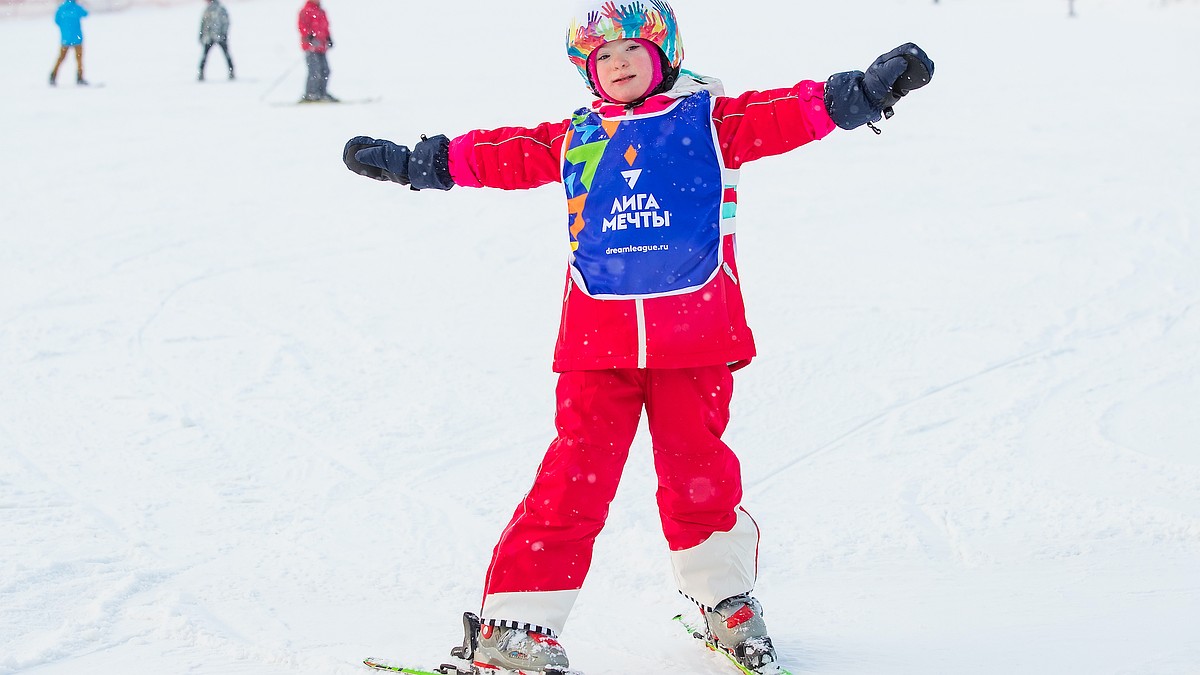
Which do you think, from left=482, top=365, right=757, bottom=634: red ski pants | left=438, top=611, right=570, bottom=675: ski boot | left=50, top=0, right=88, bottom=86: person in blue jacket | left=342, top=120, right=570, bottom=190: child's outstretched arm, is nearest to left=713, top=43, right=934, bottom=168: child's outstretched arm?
left=342, top=120, right=570, bottom=190: child's outstretched arm

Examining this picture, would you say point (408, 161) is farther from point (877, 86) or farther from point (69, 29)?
point (69, 29)

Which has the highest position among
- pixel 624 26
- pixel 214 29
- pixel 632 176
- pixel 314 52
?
pixel 214 29

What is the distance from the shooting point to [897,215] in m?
7.48

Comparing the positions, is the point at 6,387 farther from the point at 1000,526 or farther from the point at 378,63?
the point at 378,63

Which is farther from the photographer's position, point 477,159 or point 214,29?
point 214,29

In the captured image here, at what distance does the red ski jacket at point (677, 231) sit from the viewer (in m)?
2.45

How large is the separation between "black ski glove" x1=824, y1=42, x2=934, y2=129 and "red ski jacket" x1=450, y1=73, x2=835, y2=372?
0.04 meters

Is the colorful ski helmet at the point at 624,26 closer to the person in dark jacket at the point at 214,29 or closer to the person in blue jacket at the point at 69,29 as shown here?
the person in dark jacket at the point at 214,29

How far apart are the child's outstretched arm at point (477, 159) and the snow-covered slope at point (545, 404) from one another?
1112mm

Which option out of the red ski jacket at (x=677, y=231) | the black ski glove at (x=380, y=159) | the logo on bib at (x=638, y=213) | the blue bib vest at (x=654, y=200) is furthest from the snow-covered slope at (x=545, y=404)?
the black ski glove at (x=380, y=159)

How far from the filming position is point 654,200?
97.1 inches

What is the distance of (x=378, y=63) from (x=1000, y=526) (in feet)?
51.4

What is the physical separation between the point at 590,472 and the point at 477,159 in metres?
0.77

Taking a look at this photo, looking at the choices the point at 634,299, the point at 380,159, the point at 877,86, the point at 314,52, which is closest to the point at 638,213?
the point at 634,299
